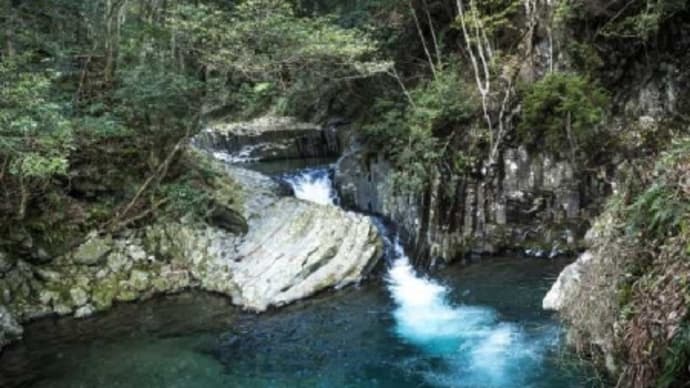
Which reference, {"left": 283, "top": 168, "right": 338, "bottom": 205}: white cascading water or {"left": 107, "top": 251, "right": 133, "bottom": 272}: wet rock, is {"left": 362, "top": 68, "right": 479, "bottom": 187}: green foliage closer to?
{"left": 283, "top": 168, "right": 338, "bottom": 205}: white cascading water

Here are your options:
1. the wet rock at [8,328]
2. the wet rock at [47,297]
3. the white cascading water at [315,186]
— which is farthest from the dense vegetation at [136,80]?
the white cascading water at [315,186]

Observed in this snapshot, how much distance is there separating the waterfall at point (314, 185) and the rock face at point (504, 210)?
107 inches

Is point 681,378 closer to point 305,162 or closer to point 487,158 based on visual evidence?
point 487,158

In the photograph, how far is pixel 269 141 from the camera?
19141mm

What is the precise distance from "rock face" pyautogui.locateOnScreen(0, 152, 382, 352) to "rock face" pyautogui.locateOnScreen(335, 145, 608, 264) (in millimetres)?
1112

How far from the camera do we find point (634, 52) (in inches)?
445

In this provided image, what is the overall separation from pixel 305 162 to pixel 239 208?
17.5 feet

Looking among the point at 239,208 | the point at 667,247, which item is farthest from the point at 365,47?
the point at 667,247

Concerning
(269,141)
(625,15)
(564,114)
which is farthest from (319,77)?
(625,15)

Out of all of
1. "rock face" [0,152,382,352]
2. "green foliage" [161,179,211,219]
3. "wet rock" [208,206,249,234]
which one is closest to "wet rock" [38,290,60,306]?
"rock face" [0,152,382,352]

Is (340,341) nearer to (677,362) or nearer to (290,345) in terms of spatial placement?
(290,345)

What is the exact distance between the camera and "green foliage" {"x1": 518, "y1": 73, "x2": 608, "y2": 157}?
10.8m

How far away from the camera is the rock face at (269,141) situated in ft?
61.1

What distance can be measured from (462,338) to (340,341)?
1899mm
